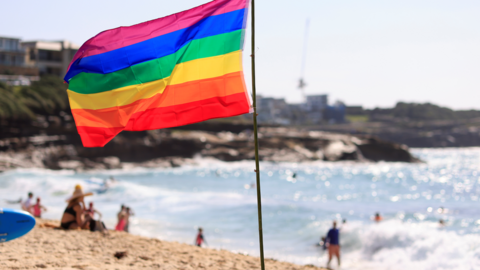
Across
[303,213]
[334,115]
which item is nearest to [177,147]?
[303,213]

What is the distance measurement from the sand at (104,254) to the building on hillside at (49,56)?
236ft

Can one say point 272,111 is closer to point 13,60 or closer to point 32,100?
point 13,60

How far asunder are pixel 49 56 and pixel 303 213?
223 ft

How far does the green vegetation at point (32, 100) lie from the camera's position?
48844mm

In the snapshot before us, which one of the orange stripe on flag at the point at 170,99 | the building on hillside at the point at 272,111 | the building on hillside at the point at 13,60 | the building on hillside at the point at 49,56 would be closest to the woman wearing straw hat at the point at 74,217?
the orange stripe on flag at the point at 170,99

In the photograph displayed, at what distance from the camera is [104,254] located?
29.9ft

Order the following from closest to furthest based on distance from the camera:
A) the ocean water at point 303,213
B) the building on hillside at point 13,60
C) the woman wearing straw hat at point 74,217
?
the woman wearing straw hat at point 74,217
the ocean water at point 303,213
the building on hillside at point 13,60

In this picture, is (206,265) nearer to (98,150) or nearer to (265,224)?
(265,224)

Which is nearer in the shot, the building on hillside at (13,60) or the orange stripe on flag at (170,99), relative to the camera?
the orange stripe on flag at (170,99)

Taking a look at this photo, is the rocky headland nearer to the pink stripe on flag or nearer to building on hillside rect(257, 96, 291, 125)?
the pink stripe on flag

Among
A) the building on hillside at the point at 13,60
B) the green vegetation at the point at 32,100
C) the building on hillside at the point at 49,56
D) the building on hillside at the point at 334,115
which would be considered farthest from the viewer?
the building on hillside at the point at 334,115

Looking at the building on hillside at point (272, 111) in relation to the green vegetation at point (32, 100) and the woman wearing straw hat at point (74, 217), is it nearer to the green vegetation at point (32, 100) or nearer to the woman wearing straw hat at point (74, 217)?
the green vegetation at point (32, 100)

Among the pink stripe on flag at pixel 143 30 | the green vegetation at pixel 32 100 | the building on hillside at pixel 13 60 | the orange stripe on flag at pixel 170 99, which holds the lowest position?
the orange stripe on flag at pixel 170 99

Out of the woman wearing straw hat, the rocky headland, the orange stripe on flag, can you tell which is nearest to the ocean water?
the rocky headland
